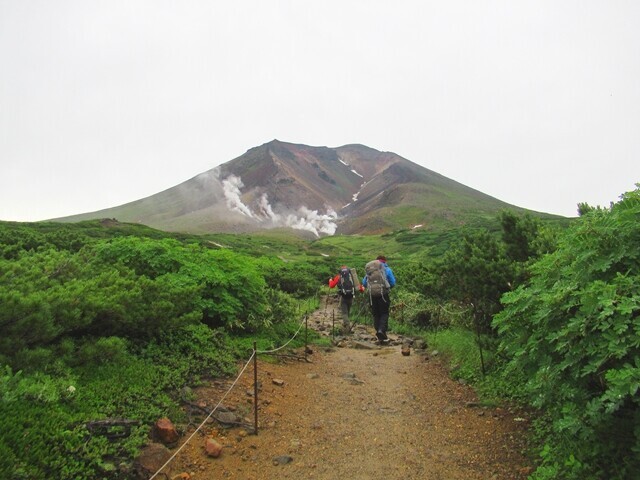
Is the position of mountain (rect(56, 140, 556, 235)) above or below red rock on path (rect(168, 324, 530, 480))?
above

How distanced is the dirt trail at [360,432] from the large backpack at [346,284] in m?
4.92

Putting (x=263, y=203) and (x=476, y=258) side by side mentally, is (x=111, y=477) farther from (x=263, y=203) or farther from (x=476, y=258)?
(x=263, y=203)

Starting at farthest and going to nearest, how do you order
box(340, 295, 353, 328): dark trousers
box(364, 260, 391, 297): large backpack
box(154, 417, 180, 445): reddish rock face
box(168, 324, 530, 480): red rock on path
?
box(340, 295, 353, 328): dark trousers, box(364, 260, 391, 297): large backpack, box(154, 417, 180, 445): reddish rock face, box(168, 324, 530, 480): red rock on path

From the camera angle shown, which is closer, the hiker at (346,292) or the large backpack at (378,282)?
the large backpack at (378,282)

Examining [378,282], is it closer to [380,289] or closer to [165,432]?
[380,289]

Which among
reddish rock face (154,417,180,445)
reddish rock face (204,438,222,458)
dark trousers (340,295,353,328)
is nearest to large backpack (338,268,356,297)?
dark trousers (340,295,353,328)

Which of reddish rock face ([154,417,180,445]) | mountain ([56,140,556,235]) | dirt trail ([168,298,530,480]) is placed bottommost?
dirt trail ([168,298,530,480])

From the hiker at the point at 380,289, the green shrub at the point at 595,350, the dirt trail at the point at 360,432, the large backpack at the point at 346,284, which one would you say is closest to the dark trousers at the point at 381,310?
the hiker at the point at 380,289

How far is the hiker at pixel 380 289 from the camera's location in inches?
426

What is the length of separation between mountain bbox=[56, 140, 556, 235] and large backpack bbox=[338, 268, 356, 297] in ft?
319

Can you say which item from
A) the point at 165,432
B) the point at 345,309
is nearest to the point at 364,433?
the point at 165,432

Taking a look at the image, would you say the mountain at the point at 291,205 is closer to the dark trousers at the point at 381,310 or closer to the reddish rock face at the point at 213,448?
the dark trousers at the point at 381,310

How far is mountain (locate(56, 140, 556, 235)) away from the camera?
417 feet

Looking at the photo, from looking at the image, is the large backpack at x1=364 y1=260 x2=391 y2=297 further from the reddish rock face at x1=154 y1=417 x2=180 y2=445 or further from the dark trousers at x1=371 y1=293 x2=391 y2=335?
the reddish rock face at x1=154 y1=417 x2=180 y2=445
